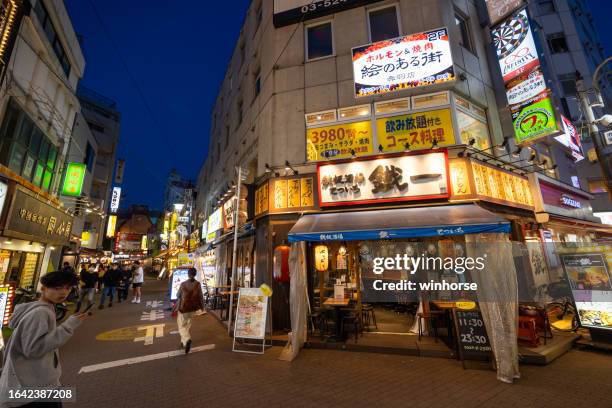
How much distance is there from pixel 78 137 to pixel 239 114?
1365cm

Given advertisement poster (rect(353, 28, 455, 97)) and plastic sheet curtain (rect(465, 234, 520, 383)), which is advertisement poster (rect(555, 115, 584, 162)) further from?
plastic sheet curtain (rect(465, 234, 520, 383))

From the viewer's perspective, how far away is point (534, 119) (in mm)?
10133

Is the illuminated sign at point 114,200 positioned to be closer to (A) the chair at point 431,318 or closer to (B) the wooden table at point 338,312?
(B) the wooden table at point 338,312

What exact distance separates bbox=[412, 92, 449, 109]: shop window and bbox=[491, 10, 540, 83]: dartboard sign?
10.9ft

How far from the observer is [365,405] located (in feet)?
15.6

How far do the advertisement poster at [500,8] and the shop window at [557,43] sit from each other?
71.7 ft

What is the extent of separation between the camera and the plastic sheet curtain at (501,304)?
5703 mm

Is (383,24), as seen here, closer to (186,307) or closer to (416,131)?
(416,131)

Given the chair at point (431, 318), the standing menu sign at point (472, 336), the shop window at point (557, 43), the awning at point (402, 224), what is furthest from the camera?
the shop window at point (557, 43)

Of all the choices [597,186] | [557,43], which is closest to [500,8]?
[597,186]

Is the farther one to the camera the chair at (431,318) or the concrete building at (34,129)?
the concrete building at (34,129)

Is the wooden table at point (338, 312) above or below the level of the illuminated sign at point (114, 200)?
below

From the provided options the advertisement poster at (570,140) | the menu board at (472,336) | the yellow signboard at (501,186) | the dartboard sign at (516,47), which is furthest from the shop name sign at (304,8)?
the menu board at (472,336)

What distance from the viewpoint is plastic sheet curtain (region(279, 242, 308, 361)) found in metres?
7.34
